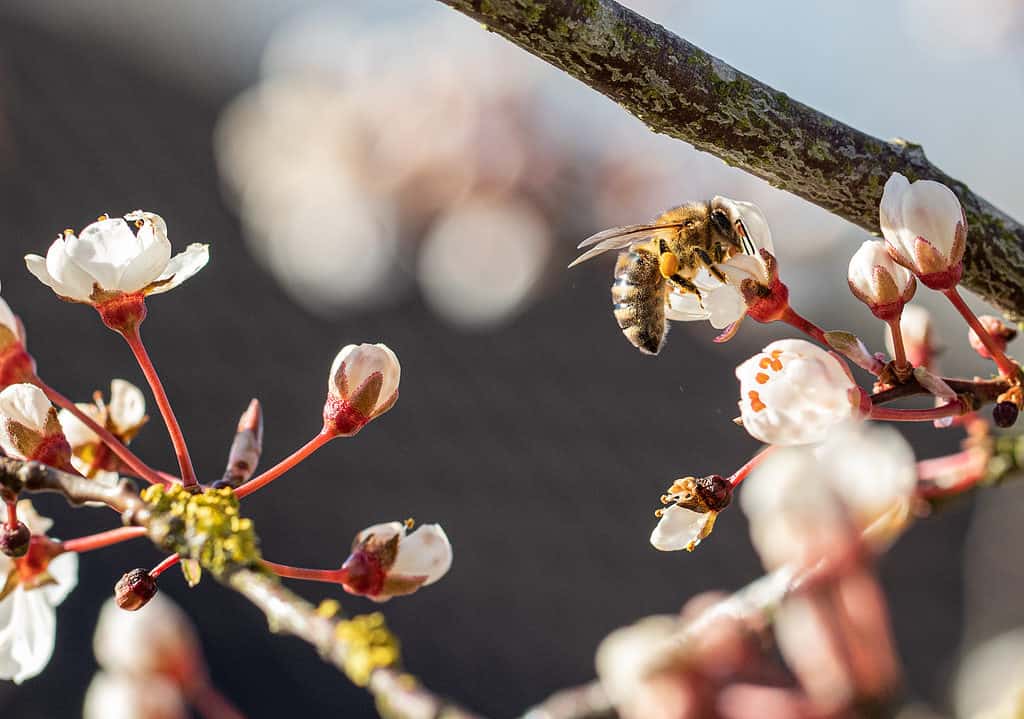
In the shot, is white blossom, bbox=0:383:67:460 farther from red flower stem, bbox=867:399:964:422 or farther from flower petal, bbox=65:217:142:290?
red flower stem, bbox=867:399:964:422

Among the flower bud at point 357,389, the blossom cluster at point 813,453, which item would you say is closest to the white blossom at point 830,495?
the blossom cluster at point 813,453

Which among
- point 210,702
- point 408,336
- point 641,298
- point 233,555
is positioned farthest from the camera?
point 408,336

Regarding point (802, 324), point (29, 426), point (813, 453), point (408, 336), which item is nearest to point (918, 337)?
point (813, 453)

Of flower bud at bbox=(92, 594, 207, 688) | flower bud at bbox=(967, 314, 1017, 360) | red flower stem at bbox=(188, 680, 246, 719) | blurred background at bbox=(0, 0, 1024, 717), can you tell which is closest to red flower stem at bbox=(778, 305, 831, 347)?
flower bud at bbox=(967, 314, 1017, 360)

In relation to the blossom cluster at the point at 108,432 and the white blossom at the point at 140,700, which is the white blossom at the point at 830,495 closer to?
the blossom cluster at the point at 108,432

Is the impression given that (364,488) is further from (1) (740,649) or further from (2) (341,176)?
(1) (740,649)

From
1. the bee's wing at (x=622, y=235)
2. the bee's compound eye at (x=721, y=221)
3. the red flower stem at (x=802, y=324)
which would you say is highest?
the bee's wing at (x=622, y=235)

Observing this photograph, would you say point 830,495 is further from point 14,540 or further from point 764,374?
point 14,540
